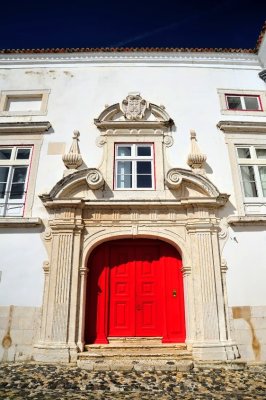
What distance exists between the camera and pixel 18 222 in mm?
6547

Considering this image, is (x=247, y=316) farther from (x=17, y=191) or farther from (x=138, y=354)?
(x=17, y=191)

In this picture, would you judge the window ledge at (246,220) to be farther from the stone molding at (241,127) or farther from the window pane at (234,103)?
the window pane at (234,103)

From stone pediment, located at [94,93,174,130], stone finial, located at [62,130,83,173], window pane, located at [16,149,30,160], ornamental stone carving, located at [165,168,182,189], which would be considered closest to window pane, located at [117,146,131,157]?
stone pediment, located at [94,93,174,130]

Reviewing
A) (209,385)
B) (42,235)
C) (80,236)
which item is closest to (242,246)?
(209,385)

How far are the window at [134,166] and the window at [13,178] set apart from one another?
2.22 meters

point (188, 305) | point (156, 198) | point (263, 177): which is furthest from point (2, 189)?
point (263, 177)

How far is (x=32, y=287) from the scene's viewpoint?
6.22m

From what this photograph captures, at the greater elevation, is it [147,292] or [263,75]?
[263,75]

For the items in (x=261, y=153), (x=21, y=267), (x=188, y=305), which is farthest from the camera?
(x=261, y=153)

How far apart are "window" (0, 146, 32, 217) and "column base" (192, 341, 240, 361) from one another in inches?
184

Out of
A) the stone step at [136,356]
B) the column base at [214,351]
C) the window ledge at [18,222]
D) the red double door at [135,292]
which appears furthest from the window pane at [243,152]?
the window ledge at [18,222]

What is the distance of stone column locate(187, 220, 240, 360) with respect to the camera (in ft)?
18.6

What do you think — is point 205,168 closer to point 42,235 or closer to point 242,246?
point 242,246

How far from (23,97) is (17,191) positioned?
2.95 meters
